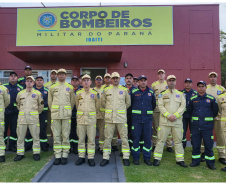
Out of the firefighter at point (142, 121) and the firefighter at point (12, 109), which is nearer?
the firefighter at point (142, 121)

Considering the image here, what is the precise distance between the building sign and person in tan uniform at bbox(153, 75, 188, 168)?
3.75 metres

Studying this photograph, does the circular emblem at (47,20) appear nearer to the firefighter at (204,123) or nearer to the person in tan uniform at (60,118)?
the person in tan uniform at (60,118)

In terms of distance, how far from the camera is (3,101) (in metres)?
5.19

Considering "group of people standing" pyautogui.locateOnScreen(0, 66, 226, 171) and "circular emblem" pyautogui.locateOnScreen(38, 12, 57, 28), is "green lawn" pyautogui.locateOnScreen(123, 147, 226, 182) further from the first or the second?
"circular emblem" pyautogui.locateOnScreen(38, 12, 57, 28)

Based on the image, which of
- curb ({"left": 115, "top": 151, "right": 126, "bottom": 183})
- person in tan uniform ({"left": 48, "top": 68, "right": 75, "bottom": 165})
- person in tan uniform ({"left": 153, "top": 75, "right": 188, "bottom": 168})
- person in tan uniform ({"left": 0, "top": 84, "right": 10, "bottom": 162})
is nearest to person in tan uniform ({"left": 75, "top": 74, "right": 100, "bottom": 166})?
person in tan uniform ({"left": 48, "top": 68, "right": 75, "bottom": 165})

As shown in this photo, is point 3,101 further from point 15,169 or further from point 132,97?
point 132,97

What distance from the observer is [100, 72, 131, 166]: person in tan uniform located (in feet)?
15.7

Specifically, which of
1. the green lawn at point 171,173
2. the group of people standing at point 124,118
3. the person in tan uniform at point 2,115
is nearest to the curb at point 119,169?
the green lawn at point 171,173

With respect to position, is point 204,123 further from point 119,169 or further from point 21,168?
point 21,168

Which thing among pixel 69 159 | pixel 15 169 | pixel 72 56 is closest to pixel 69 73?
pixel 72 56

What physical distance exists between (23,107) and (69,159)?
183 cm

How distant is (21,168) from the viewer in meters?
4.53

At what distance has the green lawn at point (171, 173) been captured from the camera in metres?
4.02

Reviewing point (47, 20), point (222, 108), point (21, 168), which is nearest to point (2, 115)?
point (21, 168)
